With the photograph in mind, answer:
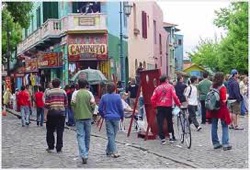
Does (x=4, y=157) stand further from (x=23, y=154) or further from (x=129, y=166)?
(x=129, y=166)

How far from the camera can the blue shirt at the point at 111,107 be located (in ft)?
42.4

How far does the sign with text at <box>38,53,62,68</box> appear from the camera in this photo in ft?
115

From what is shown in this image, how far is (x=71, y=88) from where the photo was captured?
21.5 metres

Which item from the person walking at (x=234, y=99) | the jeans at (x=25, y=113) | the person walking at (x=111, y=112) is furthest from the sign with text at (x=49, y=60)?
the person walking at (x=111, y=112)

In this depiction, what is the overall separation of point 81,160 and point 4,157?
1.74 metres

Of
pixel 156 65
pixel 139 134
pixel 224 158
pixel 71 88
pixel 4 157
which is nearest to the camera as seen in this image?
pixel 224 158

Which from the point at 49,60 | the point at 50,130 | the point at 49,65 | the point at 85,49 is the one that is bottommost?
the point at 50,130


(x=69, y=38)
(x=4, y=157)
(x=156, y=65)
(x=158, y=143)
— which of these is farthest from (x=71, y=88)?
(x=156, y=65)

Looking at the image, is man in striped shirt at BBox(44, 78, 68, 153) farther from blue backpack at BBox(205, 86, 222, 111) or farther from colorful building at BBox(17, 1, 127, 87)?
colorful building at BBox(17, 1, 127, 87)

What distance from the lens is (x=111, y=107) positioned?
13.0 metres

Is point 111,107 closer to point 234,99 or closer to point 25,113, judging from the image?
point 234,99

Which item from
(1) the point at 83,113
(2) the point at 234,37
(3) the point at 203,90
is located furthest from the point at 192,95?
(2) the point at 234,37

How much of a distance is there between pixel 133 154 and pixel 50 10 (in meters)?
25.2

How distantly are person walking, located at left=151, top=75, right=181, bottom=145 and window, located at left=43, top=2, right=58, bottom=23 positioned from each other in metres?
21.7
